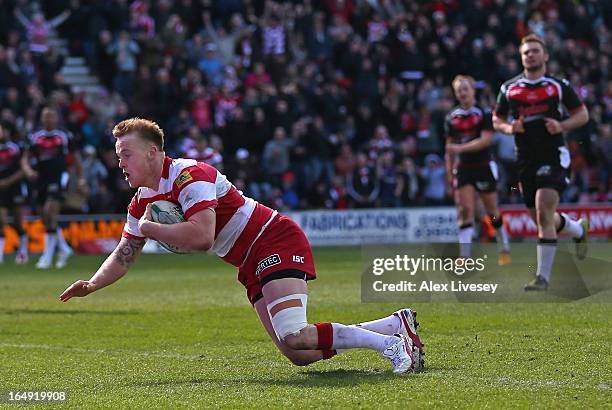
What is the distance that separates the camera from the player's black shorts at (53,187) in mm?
20141

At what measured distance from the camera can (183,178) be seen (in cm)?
736

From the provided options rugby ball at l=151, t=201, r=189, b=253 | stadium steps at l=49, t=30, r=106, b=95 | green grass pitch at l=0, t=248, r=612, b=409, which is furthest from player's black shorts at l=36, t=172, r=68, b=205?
rugby ball at l=151, t=201, r=189, b=253

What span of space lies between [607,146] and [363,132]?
606 centimetres

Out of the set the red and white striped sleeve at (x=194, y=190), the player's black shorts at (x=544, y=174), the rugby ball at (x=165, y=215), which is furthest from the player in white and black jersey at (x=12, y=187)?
the rugby ball at (x=165, y=215)

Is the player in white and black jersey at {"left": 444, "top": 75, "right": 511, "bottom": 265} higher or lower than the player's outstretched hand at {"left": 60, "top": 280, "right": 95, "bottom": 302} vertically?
higher

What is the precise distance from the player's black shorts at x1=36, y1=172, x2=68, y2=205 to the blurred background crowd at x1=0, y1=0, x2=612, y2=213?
157 inches

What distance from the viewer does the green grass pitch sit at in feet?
22.4

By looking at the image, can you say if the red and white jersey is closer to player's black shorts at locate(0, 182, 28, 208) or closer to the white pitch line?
the white pitch line

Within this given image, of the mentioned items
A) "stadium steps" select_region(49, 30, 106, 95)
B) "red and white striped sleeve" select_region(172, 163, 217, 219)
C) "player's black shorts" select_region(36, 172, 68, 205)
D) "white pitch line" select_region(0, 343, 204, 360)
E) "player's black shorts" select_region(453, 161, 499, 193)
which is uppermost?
"stadium steps" select_region(49, 30, 106, 95)

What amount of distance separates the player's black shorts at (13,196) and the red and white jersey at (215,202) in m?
15.0

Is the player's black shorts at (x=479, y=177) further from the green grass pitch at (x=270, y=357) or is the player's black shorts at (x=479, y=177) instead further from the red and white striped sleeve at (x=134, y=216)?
the red and white striped sleeve at (x=134, y=216)

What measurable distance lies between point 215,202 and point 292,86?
2134 centimetres

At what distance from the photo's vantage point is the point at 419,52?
30.2 meters

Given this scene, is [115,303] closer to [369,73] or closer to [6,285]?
[6,285]
